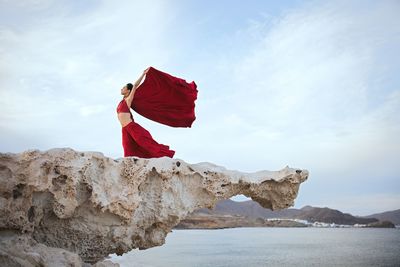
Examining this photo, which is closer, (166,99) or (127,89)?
(127,89)

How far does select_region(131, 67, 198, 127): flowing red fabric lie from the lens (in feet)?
25.3

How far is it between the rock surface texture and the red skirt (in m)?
0.81

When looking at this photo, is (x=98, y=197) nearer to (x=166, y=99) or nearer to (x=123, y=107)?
(x=123, y=107)

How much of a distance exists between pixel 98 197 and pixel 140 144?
158 centimetres

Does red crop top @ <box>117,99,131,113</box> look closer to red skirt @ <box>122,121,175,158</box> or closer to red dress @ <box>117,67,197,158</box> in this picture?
red dress @ <box>117,67,197,158</box>

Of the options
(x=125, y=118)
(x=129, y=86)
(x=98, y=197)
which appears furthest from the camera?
(x=129, y=86)

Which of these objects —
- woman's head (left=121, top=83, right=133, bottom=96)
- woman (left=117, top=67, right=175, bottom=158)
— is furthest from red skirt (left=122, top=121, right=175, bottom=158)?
woman's head (left=121, top=83, right=133, bottom=96)

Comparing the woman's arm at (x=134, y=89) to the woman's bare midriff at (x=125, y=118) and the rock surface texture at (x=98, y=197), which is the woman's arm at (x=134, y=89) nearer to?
the woman's bare midriff at (x=125, y=118)

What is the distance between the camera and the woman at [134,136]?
737 cm

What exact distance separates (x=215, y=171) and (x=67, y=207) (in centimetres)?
223

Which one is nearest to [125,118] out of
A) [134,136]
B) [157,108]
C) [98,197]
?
[134,136]

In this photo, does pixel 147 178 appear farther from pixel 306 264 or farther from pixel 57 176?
pixel 306 264

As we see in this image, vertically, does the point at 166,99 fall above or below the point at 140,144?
above

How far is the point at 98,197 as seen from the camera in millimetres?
5973
